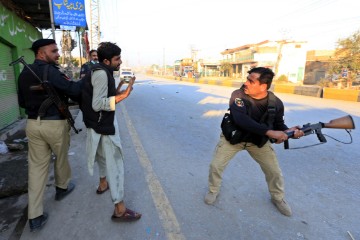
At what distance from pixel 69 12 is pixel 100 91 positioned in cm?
771

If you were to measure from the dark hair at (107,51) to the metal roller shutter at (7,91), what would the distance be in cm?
487

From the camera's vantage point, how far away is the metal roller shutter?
5.96 metres

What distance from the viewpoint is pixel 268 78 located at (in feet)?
8.27

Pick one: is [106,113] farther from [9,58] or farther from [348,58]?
[348,58]

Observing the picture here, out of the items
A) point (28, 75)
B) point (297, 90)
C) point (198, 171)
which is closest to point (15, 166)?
point (28, 75)

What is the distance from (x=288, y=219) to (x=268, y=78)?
→ 1.50 metres

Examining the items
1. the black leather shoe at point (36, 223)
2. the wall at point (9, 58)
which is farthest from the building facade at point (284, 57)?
the black leather shoe at point (36, 223)

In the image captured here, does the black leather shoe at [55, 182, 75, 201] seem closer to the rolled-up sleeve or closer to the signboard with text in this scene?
the rolled-up sleeve

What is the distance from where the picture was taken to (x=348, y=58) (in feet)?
68.1

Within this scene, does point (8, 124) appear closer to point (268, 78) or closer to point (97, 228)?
point (97, 228)

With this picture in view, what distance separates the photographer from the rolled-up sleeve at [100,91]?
2.29m

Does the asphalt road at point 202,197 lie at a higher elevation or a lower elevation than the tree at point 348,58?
lower

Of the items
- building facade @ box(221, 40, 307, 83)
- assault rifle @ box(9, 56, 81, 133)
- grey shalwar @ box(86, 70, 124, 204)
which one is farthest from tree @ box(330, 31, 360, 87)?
assault rifle @ box(9, 56, 81, 133)

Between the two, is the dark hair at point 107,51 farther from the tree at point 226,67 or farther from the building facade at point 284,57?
the tree at point 226,67
